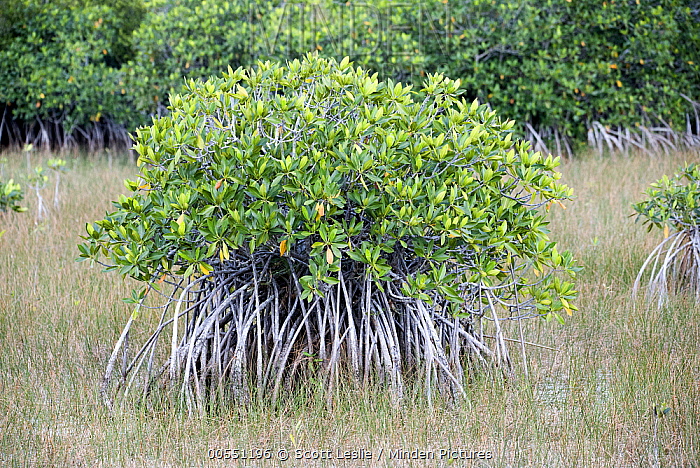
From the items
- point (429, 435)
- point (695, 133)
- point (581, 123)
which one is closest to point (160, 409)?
point (429, 435)

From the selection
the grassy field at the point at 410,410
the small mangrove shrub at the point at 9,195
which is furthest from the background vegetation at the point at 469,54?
the grassy field at the point at 410,410

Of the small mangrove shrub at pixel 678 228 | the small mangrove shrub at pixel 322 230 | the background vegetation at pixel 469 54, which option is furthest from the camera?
the background vegetation at pixel 469 54

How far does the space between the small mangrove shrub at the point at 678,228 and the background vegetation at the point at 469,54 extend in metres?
4.70

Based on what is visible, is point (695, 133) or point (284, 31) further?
point (695, 133)

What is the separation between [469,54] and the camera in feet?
30.9

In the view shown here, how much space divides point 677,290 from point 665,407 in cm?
178

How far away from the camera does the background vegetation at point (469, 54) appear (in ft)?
30.8

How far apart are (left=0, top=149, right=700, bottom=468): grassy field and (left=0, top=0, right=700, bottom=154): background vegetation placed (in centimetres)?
501

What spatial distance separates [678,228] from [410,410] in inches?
100

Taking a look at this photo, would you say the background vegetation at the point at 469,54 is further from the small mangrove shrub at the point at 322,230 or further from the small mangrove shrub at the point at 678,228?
the small mangrove shrub at the point at 322,230

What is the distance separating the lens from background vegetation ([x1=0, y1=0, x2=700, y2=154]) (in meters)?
9.38

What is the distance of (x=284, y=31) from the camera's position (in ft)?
32.0

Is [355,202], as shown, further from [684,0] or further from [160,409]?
[684,0]

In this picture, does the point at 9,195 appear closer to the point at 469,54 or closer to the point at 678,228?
the point at 678,228
